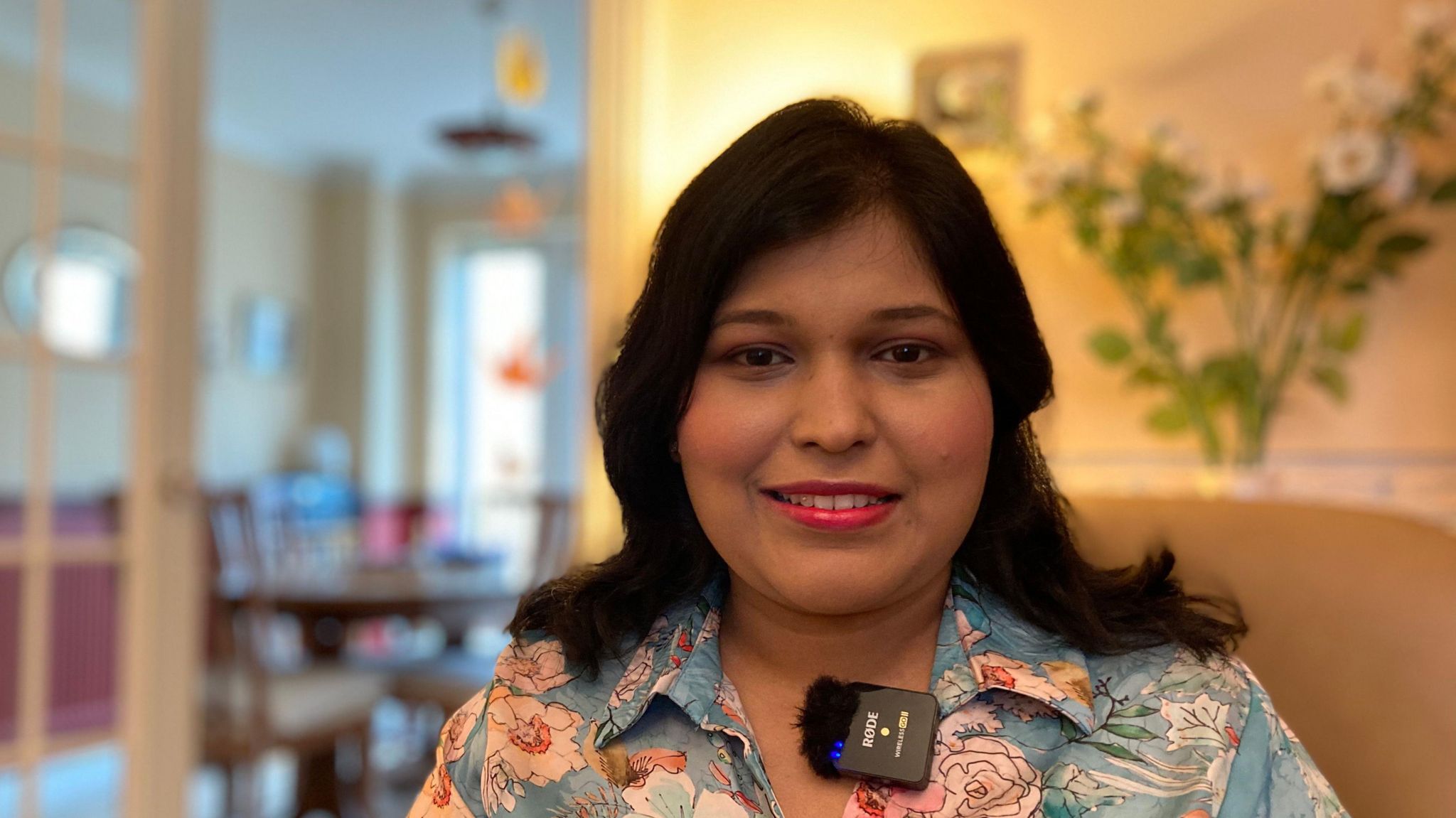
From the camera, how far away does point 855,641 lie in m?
0.97

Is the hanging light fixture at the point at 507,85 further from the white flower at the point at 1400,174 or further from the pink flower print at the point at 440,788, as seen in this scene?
the pink flower print at the point at 440,788

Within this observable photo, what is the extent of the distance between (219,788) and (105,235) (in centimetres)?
253

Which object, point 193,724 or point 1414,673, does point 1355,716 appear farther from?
point 193,724

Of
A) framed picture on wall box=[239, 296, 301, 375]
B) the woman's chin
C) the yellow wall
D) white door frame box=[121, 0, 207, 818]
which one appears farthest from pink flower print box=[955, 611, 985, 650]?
framed picture on wall box=[239, 296, 301, 375]

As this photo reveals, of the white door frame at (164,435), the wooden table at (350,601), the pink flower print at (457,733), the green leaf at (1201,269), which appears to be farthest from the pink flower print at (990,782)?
the wooden table at (350,601)

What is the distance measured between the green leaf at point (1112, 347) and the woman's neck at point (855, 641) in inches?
57.1

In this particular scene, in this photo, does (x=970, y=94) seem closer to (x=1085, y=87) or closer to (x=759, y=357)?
(x=1085, y=87)

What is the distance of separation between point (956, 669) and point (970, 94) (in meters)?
1.81

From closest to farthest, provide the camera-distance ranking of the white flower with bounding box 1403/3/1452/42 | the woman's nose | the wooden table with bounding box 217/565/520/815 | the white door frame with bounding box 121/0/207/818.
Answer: the woman's nose → the white flower with bounding box 1403/3/1452/42 → the white door frame with bounding box 121/0/207/818 → the wooden table with bounding box 217/565/520/815

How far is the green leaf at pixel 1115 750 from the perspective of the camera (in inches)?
34.4

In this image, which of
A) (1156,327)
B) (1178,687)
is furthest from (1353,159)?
(1178,687)

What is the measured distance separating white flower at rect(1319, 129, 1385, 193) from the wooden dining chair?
2.77 metres

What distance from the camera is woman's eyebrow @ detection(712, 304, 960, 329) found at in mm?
876

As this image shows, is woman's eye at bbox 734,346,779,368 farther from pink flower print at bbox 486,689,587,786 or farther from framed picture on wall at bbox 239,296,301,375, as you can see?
framed picture on wall at bbox 239,296,301,375
